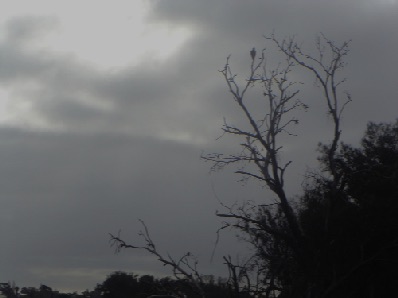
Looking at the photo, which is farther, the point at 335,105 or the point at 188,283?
the point at 335,105

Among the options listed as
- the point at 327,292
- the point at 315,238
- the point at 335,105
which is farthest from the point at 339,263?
the point at 335,105

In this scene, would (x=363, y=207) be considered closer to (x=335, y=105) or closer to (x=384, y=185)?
(x=384, y=185)

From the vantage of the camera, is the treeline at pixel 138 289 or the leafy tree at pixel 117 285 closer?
the treeline at pixel 138 289

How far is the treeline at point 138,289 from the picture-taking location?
2177 centimetres

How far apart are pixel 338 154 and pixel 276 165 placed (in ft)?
47.9

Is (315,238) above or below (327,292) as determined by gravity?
above

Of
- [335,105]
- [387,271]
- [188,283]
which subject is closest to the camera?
[188,283]

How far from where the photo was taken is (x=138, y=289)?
33.7 metres

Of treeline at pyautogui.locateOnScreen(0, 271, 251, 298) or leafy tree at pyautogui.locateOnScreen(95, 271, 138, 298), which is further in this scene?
leafy tree at pyautogui.locateOnScreen(95, 271, 138, 298)

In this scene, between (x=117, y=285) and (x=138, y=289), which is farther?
(x=117, y=285)

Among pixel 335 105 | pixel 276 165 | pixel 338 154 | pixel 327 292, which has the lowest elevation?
pixel 327 292

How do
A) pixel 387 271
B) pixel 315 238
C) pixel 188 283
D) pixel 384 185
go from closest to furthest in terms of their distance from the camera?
1. pixel 188 283
2. pixel 315 238
3. pixel 384 185
4. pixel 387 271

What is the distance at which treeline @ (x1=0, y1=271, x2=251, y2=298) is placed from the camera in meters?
21.8

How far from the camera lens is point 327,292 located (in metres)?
22.2
